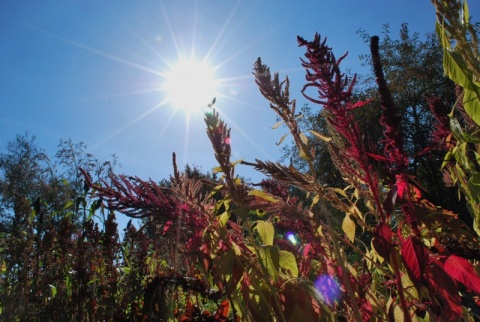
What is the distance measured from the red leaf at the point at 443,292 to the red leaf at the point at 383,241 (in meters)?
0.11

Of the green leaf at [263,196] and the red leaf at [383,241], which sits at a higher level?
the green leaf at [263,196]

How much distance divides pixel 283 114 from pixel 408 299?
65 cm

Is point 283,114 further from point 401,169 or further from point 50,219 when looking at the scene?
point 50,219

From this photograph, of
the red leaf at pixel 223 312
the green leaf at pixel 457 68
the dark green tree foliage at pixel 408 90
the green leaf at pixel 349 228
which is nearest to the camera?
the green leaf at pixel 457 68

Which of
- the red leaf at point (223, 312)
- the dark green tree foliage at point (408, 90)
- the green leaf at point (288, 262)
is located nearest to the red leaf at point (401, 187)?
the green leaf at point (288, 262)

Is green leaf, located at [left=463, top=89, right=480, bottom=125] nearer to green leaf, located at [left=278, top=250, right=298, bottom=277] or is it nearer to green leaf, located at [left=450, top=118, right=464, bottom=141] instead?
green leaf, located at [left=450, top=118, right=464, bottom=141]

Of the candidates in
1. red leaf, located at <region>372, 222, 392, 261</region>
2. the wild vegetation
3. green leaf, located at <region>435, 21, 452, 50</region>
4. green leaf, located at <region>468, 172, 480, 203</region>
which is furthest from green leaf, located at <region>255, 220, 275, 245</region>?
green leaf, located at <region>435, 21, 452, 50</region>

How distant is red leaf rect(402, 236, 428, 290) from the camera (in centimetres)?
71

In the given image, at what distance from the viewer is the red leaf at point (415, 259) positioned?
28.0 inches

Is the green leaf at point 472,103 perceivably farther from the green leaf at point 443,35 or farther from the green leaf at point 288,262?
the green leaf at point 288,262

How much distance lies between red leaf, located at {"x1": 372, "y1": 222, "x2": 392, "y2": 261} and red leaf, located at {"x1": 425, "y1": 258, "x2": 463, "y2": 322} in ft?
0.36

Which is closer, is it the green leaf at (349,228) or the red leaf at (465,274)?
the red leaf at (465,274)

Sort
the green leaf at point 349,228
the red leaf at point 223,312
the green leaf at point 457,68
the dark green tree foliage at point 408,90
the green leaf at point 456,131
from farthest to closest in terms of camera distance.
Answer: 1. the dark green tree foliage at point 408,90
2. the red leaf at point 223,312
3. the green leaf at point 349,228
4. the green leaf at point 456,131
5. the green leaf at point 457,68

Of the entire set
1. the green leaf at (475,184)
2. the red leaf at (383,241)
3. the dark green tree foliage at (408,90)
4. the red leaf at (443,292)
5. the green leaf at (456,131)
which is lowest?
the red leaf at (443,292)
